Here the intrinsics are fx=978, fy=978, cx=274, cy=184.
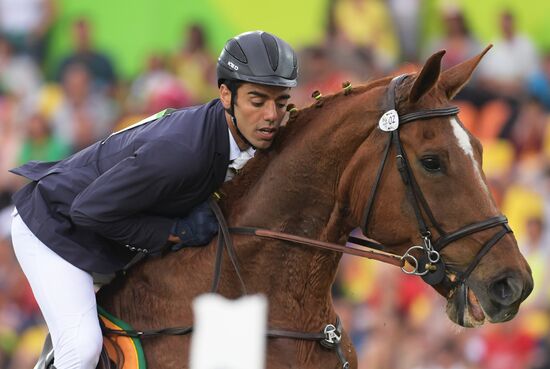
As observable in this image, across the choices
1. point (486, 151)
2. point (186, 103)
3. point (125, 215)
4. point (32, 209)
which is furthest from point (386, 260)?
point (186, 103)

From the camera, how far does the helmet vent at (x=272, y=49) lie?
172 inches

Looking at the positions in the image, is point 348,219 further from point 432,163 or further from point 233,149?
point 233,149

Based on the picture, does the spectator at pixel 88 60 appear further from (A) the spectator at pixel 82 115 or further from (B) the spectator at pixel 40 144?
(B) the spectator at pixel 40 144

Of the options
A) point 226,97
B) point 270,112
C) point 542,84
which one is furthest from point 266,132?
point 542,84

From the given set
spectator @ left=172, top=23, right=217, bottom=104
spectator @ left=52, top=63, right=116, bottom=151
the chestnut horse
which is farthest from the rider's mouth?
spectator @ left=52, top=63, right=116, bottom=151

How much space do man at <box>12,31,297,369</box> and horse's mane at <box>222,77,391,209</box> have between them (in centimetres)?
7

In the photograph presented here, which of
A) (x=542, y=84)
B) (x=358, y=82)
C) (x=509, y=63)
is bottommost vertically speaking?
(x=358, y=82)

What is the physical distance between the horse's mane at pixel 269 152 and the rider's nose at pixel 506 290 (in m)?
1.14

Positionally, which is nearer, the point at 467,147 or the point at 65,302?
the point at 467,147

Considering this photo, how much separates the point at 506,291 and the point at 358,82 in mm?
5762

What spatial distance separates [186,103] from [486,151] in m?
3.27

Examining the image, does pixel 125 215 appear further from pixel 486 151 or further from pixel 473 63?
pixel 486 151

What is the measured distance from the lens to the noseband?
13.4ft

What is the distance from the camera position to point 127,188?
4242mm
